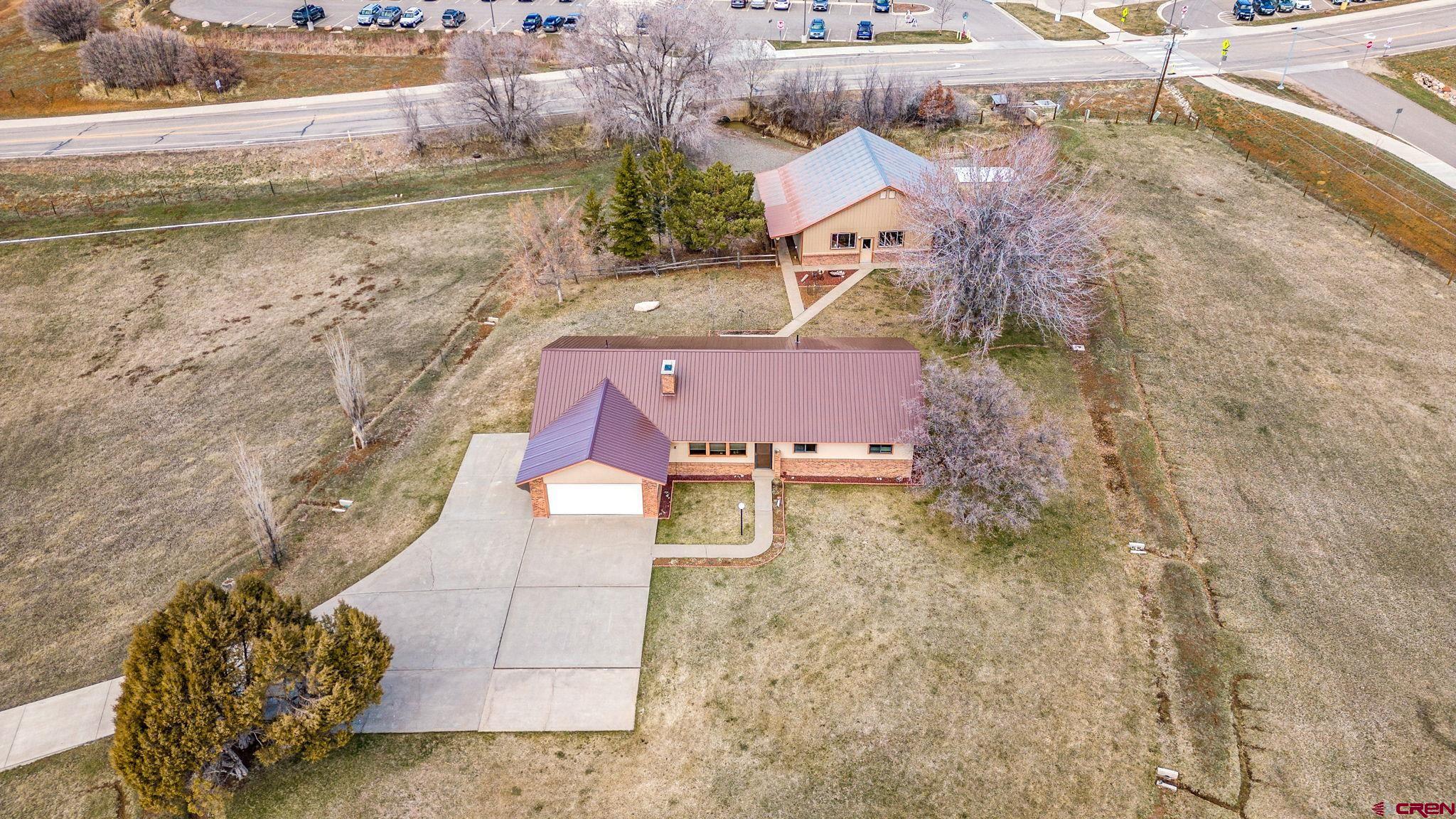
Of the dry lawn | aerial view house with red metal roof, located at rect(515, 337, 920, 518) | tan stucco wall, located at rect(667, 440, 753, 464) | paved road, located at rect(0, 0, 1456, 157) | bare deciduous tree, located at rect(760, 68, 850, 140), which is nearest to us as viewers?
the dry lawn

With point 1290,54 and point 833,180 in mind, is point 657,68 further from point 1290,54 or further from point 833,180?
point 1290,54

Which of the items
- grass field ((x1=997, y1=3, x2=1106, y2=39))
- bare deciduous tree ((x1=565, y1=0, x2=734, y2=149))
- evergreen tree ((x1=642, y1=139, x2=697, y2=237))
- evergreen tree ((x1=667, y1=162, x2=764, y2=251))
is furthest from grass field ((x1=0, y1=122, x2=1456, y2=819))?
grass field ((x1=997, y1=3, x2=1106, y2=39))

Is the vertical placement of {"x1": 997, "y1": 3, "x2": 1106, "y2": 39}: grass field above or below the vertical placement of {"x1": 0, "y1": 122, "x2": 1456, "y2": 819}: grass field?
above

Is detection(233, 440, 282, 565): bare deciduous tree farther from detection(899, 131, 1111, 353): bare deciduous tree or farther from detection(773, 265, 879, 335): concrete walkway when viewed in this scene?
detection(899, 131, 1111, 353): bare deciduous tree

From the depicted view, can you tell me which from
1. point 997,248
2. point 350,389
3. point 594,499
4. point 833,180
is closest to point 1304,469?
point 997,248

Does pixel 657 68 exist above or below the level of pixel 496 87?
above

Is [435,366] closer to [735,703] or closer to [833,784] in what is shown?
[735,703]
